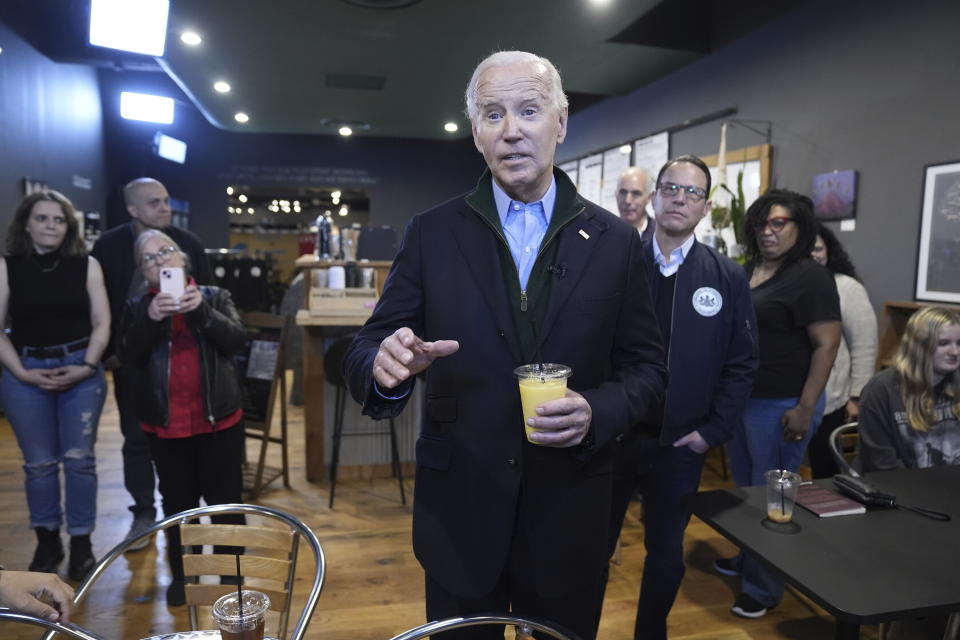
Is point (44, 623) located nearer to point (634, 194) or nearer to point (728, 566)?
point (728, 566)

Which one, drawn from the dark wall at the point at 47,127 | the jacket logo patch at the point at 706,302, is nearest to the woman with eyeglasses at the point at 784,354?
the jacket logo patch at the point at 706,302

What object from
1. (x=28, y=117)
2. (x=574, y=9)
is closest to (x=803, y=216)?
(x=574, y=9)

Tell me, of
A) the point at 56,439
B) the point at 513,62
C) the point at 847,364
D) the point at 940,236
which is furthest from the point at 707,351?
the point at 56,439

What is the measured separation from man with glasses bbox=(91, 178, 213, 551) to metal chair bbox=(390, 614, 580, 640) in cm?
254

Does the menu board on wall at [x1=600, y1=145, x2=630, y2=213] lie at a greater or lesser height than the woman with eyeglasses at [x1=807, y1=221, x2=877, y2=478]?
greater

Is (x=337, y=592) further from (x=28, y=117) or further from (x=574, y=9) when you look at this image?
(x=28, y=117)

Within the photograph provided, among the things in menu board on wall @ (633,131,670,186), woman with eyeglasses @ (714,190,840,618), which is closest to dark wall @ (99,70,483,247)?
menu board on wall @ (633,131,670,186)

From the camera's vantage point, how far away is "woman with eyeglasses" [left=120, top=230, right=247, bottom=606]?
88.6 inches

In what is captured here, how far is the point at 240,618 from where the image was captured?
886 mm

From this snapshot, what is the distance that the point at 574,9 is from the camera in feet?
14.8

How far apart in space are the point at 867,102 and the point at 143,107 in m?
8.89

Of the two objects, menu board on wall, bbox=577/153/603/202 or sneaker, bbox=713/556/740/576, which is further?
menu board on wall, bbox=577/153/603/202

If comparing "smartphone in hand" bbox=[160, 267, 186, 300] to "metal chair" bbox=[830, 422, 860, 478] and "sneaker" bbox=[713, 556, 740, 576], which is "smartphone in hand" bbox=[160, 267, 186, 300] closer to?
"metal chair" bbox=[830, 422, 860, 478]

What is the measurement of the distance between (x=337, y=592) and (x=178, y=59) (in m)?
5.43
